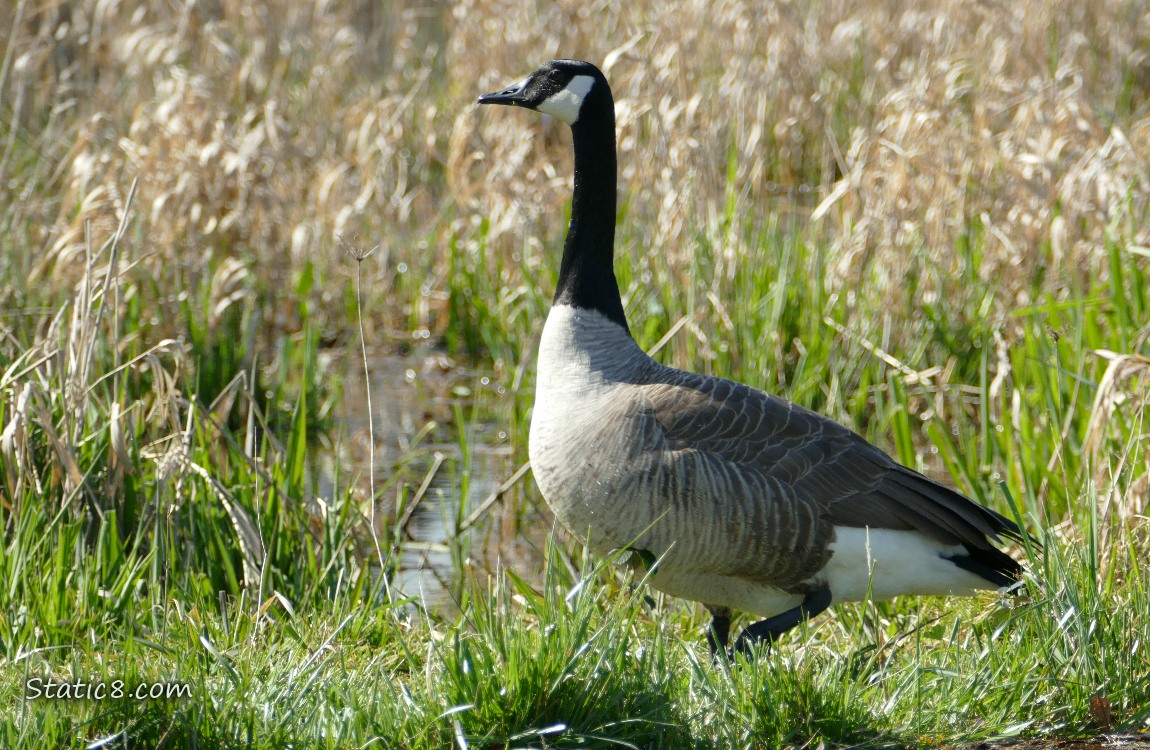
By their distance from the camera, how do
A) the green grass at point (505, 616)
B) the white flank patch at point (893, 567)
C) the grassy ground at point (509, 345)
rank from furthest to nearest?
the white flank patch at point (893, 567) → the grassy ground at point (509, 345) → the green grass at point (505, 616)

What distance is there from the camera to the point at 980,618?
3719 millimetres

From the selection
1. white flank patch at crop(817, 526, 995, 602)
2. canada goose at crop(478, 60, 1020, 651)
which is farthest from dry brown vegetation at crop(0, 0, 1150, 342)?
white flank patch at crop(817, 526, 995, 602)

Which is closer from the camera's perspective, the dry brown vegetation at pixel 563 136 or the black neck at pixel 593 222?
the black neck at pixel 593 222

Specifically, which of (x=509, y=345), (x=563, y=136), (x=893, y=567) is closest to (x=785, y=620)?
(x=893, y=567)

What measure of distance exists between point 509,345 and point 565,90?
294 centimetres

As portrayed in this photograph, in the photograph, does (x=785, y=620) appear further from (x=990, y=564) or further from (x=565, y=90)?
(x=565, y=90)

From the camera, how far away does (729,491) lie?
3617mm

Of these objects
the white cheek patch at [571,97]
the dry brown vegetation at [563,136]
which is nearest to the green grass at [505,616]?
the dry brown vegetation at [563,136]

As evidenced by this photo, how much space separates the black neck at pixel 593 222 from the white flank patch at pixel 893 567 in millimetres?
946

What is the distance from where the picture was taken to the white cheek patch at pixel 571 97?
4.09 meters

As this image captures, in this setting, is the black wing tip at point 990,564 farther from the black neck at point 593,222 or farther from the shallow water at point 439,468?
the shallow water at point 439,468

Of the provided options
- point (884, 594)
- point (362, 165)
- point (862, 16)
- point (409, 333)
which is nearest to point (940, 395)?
point (884, 594)

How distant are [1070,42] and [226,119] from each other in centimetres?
561

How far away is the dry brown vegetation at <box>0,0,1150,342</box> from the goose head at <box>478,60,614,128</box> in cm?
136
